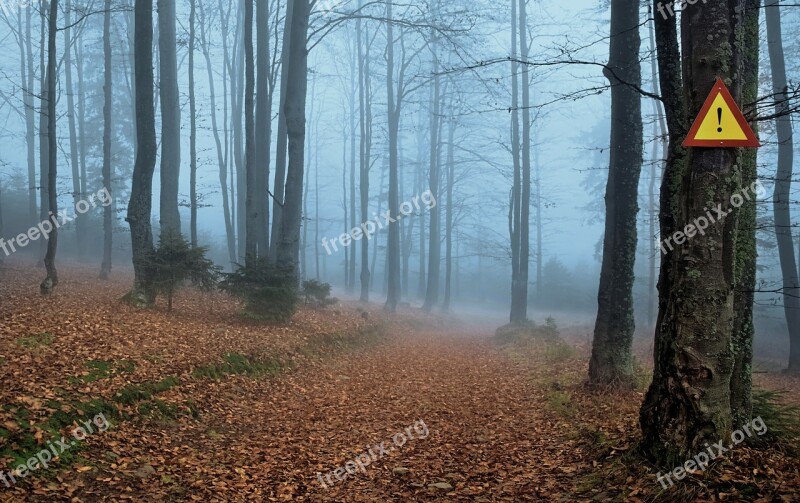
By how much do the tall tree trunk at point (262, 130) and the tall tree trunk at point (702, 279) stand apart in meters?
13.5

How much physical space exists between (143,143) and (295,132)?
4.10 m

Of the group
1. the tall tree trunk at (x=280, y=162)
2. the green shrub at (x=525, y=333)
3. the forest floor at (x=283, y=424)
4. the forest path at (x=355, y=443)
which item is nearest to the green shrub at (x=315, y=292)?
the tall tree trunk at (x=280, y=162)

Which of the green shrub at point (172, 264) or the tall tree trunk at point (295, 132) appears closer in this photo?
the green shrub at point (172, 264)

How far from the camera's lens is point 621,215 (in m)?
7.86

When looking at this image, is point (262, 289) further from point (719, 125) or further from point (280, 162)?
point (719, 125)

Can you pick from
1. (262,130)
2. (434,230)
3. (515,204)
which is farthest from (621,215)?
(434,230)

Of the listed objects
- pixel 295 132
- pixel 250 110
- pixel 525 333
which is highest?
pixel 250 110

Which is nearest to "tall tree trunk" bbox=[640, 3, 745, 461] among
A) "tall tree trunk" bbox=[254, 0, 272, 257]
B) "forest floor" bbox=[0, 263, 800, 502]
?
"forest floor" bbox=[0, 263, 800, 502]

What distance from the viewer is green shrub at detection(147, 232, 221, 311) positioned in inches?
413

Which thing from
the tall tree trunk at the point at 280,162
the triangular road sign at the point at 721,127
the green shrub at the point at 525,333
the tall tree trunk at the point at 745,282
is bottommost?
the green shrub at the point at 525,333

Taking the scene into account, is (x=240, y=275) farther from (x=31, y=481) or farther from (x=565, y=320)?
(x=565, y=320)

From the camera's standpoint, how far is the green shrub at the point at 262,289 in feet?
38.3

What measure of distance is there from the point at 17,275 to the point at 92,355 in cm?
1187

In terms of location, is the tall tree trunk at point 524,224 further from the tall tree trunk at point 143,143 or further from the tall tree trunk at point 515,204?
the tall tree trunk at point 143,143
